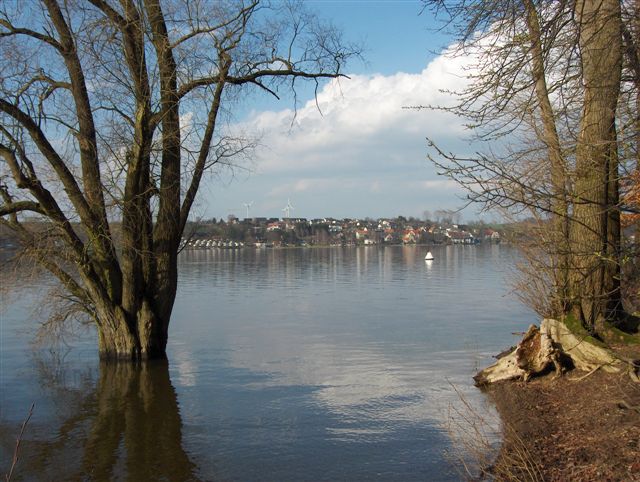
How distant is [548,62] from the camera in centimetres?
901

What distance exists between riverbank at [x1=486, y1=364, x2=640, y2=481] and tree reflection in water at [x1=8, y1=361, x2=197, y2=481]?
14.7 ft

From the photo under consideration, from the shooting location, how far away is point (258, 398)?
1320 cm

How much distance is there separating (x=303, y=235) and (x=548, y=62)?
15180 centimetres

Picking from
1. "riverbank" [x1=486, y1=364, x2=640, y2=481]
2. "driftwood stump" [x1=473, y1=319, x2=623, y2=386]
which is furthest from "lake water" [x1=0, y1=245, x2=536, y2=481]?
"driftwood stump" [x1=473, y1=319, x2=623, y2=386]

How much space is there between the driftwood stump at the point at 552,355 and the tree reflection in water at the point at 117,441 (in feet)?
21.2

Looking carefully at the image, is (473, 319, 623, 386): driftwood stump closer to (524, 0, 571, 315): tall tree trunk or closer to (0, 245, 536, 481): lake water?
(524, 0, 571, 315): tall tree trunk

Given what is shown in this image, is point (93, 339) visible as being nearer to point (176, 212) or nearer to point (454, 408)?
point (176, 212)

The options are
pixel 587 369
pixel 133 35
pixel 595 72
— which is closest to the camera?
pixel 595 72

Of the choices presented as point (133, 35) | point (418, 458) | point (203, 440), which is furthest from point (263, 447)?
point (133, 35)

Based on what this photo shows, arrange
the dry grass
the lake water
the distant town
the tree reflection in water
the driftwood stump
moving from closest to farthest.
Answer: the dry grass, the tree reflection in water, the lake water, the driftwood stump, the distant town

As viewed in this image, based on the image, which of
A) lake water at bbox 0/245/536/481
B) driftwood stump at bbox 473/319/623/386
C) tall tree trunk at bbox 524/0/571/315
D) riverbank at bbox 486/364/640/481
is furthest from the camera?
driftwood stump at bbox 473/319/623/386

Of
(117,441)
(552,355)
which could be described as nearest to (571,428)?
(552,355)

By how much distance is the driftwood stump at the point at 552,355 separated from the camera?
36.3 feet

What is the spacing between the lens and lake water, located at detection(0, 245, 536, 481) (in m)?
9.27
